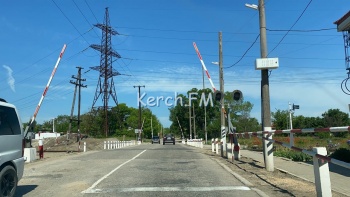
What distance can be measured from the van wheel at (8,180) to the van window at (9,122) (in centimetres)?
74

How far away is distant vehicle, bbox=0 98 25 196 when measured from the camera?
777 cm

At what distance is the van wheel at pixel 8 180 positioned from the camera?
7.71 m

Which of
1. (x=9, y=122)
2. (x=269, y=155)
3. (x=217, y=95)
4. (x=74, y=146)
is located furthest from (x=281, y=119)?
(x=9, y=122)

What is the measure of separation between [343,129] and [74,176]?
8534 millimetres

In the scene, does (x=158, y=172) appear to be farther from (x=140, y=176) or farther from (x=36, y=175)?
(x=36, y=175)

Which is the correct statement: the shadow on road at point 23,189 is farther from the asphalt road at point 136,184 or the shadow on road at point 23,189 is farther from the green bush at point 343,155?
the green bush at point 343,155

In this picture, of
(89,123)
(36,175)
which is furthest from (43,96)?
(89,123)

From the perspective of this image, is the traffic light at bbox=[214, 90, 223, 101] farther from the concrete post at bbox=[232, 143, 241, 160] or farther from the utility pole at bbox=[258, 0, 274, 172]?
the utility pole at bbox=[258, 0, 274, 172]

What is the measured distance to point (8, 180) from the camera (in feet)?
26.3

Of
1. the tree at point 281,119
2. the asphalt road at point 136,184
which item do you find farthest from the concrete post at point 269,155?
the tree at point 281,119

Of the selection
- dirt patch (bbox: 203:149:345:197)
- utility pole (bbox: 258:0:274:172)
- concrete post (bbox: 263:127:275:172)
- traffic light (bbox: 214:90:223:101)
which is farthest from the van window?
traffic light (bbox: 214:90:223:101)

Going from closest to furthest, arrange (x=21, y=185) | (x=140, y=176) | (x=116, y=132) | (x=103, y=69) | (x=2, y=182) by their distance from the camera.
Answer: (x=2, y=182) → (x=21, y=185) → (x=140, y=176) → (x=103, y=69) → (x=116, y=132)

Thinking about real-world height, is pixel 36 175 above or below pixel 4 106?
below

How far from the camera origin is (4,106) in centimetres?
816
